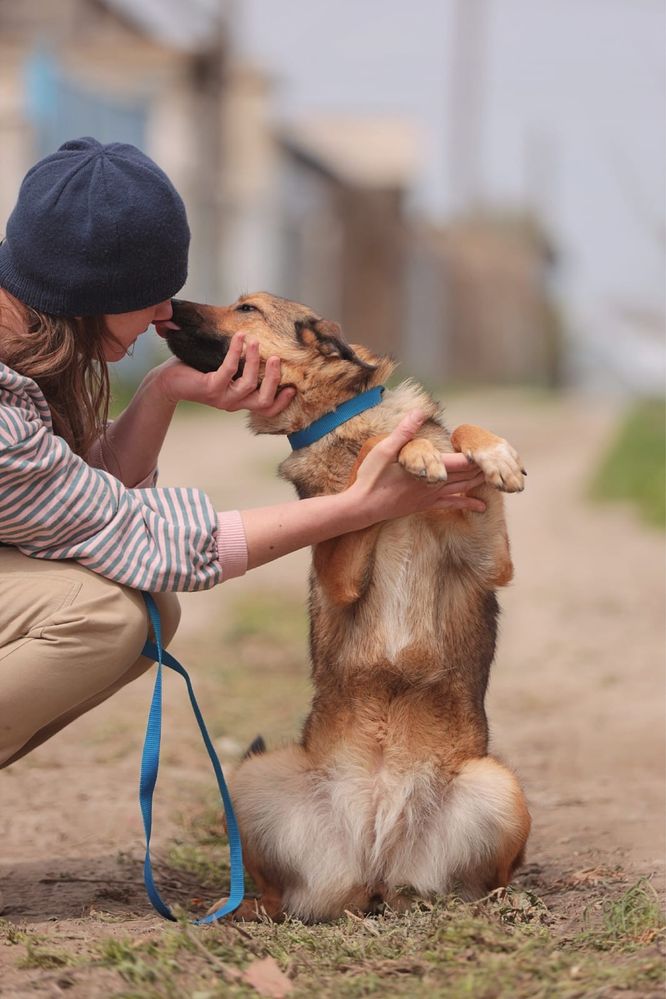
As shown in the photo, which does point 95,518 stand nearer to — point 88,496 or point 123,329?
point 88,496

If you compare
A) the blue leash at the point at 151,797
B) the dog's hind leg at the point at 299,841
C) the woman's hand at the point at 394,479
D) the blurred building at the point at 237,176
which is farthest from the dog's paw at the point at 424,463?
the blurred building at the point at 237,176

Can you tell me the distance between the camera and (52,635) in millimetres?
3100

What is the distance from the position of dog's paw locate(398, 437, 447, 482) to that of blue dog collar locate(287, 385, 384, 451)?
1.55 feet

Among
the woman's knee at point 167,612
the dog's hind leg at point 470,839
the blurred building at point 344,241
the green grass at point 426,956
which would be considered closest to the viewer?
the green grass at point 426,956

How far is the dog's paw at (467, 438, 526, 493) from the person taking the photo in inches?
122

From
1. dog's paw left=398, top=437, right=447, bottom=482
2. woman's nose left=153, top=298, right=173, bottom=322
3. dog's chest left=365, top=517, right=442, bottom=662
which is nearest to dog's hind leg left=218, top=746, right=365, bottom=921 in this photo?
dog's chest left=365, top=517, right=442, bottom=662

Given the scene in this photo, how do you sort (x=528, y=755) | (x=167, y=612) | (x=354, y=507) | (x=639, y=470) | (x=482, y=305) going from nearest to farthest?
(x=354, y=507), (x=167, y=612), (x=528, y=755), (x=639, y=470), (x=482, y=305)

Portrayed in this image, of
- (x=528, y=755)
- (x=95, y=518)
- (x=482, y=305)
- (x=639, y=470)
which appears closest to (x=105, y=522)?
(x=95, y=518)

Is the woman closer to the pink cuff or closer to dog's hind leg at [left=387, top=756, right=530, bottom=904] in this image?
the pink cuff

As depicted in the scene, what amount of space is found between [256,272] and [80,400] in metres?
20.1

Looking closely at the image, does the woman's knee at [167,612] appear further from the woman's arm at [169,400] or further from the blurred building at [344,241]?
the blurred building at [344,241]

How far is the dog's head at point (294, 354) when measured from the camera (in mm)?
3609

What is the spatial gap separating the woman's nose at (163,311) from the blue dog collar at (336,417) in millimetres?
472

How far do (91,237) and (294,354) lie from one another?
77 cm
